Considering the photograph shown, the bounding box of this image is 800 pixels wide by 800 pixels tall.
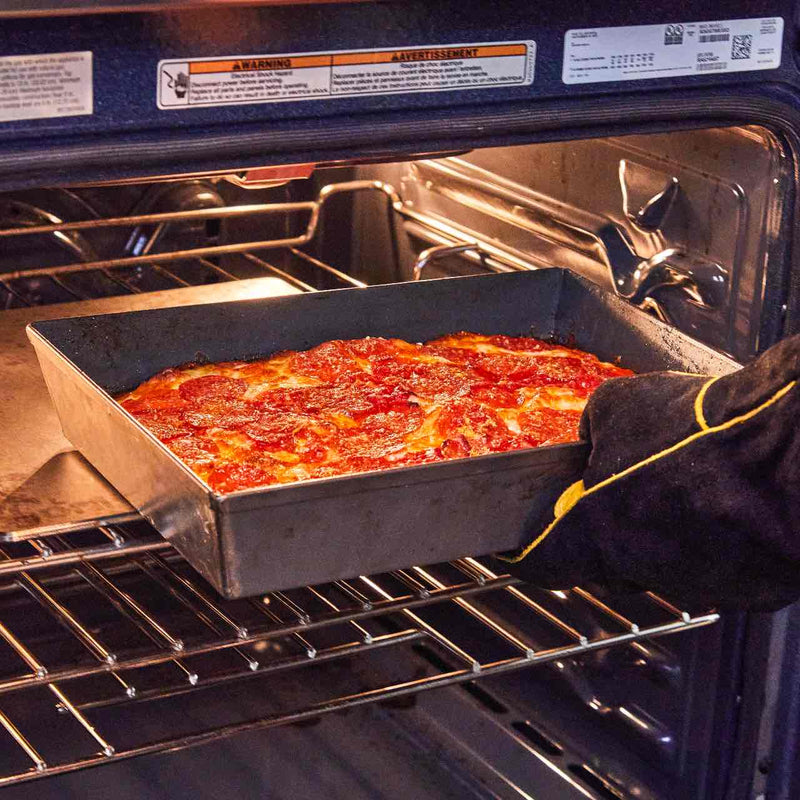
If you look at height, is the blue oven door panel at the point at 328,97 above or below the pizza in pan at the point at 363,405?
above

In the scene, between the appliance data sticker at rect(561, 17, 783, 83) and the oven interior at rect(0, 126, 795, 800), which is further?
the oven interior at rect(0, 126, 795, 800)

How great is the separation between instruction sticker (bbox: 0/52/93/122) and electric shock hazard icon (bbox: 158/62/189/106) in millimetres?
66

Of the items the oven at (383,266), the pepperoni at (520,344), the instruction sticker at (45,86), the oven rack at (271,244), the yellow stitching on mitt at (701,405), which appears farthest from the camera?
the oven rack at (271,244)

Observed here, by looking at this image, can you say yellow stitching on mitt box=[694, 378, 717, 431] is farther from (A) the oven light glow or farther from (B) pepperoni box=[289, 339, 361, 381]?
(A) the oven light glow

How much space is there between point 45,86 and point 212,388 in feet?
2.11

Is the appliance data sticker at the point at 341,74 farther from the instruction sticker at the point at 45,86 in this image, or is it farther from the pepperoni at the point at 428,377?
the pepperoni at the point at 428,377

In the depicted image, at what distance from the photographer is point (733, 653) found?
178cm

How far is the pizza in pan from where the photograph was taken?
1535 mm

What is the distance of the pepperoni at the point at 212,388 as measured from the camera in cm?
167

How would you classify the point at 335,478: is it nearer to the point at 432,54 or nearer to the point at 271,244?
the point at 432,54

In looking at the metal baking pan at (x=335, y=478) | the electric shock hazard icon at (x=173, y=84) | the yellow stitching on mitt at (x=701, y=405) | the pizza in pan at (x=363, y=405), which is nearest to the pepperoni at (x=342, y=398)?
the pizza in pan at (x=363, y=405)

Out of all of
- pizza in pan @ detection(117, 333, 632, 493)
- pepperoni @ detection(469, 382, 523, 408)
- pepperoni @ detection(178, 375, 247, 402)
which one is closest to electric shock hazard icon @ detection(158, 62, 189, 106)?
pizza in pan @ detection(117, 333, 632, 493)

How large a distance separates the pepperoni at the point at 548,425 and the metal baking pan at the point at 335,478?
17cm

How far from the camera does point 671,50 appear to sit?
4.63 feet
